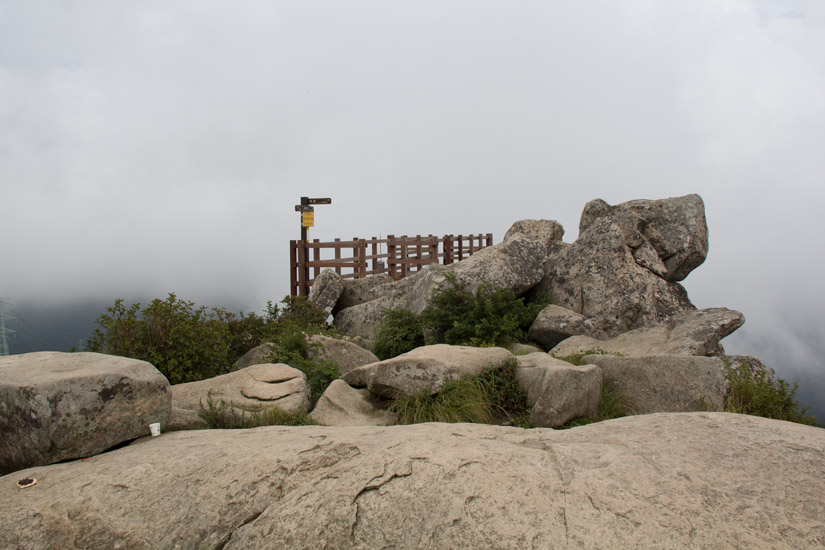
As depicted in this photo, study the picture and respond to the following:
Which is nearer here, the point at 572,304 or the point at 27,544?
the point at 27,544

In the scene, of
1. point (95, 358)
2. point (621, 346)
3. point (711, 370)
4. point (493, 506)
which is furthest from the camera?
point (621, 346)

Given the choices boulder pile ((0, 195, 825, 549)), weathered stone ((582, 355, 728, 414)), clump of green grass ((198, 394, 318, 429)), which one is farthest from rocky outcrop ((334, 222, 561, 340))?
clump of green grass ((198, 394, 318, 429))

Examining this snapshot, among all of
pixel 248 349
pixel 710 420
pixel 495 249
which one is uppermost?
pixel 495 249

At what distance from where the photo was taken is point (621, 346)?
35.0 ft

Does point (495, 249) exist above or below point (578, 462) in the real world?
above

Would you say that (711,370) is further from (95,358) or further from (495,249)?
(95,358)

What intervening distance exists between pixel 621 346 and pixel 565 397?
3.82m

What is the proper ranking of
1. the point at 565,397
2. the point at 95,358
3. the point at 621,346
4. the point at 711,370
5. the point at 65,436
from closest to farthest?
the point at 65,436, the point at 95,358, the point at 565,397, the point at 711,370, the point at 621,346

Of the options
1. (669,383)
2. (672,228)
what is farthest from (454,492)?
(672,228)

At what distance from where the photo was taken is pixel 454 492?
147 inches

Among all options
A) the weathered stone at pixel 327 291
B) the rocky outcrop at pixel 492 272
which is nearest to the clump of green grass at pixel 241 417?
the rocky outcrop at pixel 492 272

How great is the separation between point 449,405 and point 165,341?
488 centimetres

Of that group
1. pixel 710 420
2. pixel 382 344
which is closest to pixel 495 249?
pixel 382 344

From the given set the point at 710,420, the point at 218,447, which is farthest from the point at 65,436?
the point at 710,420
